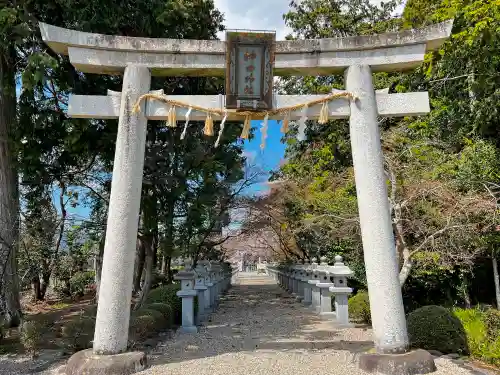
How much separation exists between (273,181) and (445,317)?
13.0 meters

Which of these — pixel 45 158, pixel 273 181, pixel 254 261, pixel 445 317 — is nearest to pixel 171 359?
pixel 445 317

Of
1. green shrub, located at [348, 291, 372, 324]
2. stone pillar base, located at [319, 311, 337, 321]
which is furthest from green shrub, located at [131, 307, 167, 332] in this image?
green shrub, located at [348, 291, 372, 324]

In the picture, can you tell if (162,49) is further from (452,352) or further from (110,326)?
(452,352)

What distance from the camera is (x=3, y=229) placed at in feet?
29.7

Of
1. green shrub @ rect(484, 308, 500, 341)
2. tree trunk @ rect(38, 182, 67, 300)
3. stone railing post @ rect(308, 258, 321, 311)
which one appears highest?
tree trunk @ rect(38, 182, 67, 300)

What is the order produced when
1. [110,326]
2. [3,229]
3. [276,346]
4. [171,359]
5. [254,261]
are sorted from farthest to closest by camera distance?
[254,261] < [3,229] < [276,346] < [171,359] < [110,326]

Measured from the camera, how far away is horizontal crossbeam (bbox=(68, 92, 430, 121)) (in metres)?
5.69

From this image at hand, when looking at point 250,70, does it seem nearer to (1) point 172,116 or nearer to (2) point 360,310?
(1) point 172,116

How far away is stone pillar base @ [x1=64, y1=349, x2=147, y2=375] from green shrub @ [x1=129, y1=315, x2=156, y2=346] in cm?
166

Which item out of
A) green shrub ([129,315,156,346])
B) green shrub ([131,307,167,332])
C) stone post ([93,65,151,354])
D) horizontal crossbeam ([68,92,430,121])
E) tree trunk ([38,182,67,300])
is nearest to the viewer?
stone post ([93,65,151,354])

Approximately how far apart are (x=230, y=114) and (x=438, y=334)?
4543mm

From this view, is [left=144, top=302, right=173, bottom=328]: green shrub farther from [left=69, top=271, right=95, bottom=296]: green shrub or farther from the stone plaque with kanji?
[left=69, top=271, right=95, bottom=296]: green shrub

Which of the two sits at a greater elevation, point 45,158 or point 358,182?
point 45,158

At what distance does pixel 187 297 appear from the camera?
368 inches
